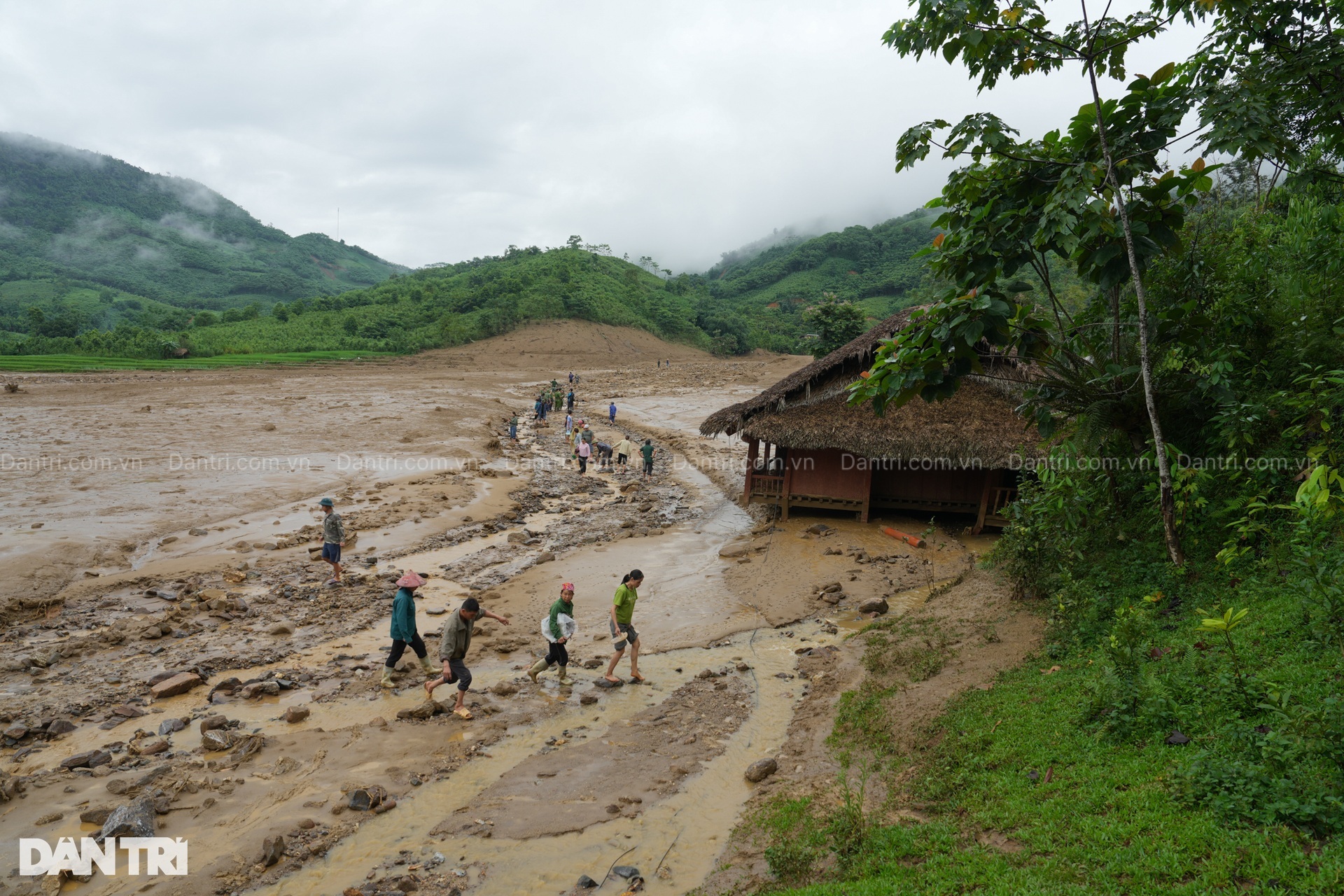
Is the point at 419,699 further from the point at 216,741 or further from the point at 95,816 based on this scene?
the point at 95,816

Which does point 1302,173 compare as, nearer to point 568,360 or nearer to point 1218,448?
point 1218,448

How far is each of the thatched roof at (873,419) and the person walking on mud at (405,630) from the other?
366 inches

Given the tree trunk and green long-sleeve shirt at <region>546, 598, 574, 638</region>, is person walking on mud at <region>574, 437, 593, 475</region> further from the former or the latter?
the tree trunk

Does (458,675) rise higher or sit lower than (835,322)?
lower

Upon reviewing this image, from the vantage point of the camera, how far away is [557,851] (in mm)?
5961

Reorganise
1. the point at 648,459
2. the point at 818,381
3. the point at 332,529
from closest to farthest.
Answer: the point at 332,529
the point at 818,381
the point at 648,459

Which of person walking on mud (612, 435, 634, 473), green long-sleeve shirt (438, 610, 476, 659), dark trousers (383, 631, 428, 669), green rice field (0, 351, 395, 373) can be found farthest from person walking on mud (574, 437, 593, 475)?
green rice field (0, 351, 395, 373)

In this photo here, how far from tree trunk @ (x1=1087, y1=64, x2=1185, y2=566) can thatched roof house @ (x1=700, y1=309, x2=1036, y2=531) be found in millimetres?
7206

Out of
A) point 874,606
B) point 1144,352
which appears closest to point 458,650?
point 874,606

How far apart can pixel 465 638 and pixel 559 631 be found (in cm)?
110

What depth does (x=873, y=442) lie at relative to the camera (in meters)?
15.3

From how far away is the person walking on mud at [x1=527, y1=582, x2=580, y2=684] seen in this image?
8.67 m
